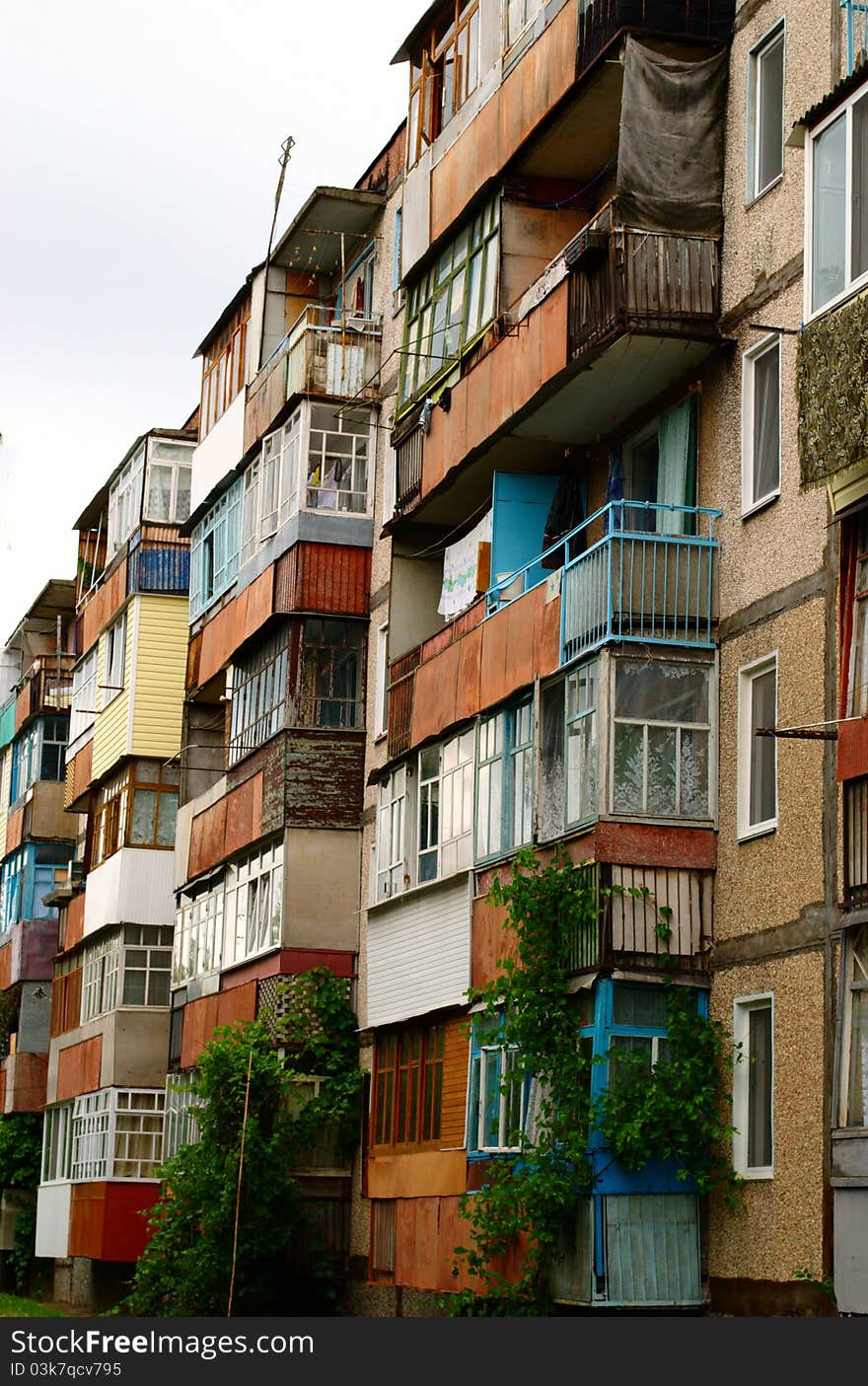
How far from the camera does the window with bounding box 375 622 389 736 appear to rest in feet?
105

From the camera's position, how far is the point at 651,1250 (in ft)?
71.5

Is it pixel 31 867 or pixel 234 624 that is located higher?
pixel 234 624

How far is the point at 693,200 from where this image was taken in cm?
2383

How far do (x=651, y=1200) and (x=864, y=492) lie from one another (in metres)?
7.21

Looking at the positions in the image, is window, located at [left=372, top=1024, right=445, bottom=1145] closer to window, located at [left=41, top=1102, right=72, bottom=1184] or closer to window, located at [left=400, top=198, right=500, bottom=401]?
window, located at [left=400, top=198, right=500, bottom=401]

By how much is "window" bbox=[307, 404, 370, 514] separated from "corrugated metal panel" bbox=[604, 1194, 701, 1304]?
565 inches

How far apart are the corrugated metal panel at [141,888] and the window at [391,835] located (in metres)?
10.9

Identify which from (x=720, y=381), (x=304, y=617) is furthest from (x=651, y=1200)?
(x=304, y=617)

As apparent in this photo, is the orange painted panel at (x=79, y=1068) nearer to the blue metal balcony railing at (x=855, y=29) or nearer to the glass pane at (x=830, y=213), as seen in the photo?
the glass pane at (x=830, y=213)

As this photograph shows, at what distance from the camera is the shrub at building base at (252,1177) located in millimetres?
29422

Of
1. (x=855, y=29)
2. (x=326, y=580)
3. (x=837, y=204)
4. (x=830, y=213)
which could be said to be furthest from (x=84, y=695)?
(x=837, y=204)

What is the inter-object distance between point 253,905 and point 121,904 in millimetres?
7907

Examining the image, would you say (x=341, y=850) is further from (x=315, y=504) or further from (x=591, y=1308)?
(x=591, y=1308)

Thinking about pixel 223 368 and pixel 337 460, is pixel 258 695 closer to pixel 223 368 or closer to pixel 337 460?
pixel 337 460
